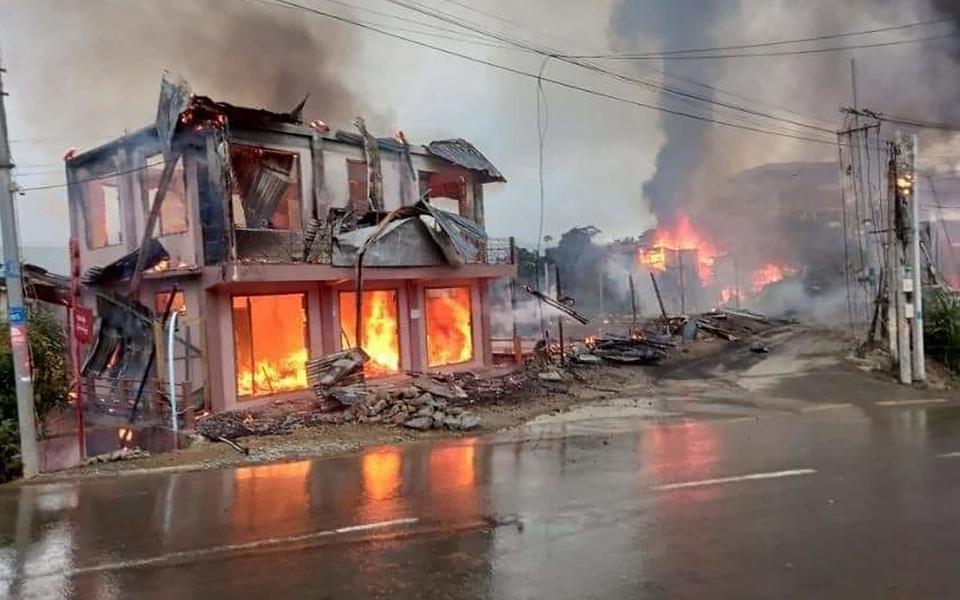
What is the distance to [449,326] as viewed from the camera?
18766 mm

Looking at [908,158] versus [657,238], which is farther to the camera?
[657,238]

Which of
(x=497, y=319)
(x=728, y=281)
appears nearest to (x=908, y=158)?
(x=497, y=319)

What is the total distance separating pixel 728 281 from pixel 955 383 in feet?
75.1

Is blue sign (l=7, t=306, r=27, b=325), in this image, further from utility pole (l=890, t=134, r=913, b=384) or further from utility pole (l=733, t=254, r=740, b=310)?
utility pole (l=733, t=254, r=740, b=310)

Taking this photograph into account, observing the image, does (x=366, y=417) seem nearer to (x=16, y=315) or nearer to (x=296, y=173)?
(x=16, y=315)

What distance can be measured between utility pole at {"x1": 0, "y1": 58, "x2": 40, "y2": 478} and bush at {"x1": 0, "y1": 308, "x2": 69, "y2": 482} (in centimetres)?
55

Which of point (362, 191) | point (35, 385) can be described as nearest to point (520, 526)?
point (35, 385)

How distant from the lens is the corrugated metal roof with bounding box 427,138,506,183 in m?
18.8

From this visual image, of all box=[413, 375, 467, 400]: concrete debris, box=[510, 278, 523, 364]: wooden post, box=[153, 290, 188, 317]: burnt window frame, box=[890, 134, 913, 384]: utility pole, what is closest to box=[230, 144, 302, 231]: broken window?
box=[153, 290, 188, 317]: burnt window frame

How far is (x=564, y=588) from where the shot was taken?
4.58 metres

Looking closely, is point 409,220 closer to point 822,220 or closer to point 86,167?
point 86,167

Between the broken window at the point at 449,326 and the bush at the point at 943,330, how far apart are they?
1152cm

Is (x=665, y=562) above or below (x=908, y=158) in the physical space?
below

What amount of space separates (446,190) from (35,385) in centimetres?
1192
